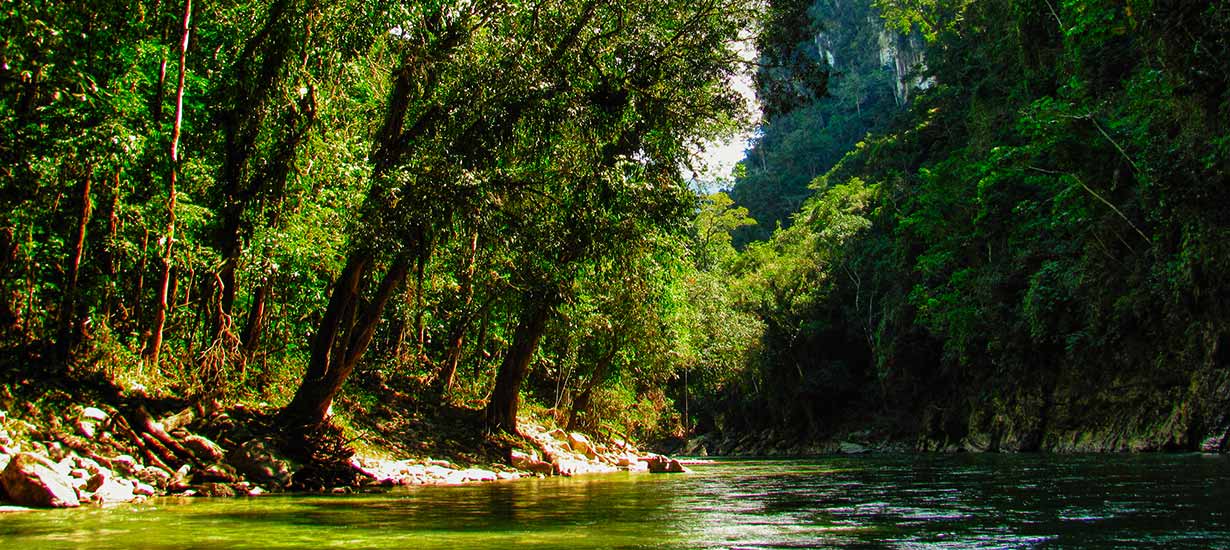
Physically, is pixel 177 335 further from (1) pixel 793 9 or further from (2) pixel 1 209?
(1) pixel 793 9

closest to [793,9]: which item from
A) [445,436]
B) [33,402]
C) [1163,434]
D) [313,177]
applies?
[313,177]

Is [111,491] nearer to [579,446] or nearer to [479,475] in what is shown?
[479,475]

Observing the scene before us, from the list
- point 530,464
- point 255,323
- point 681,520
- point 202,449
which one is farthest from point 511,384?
point 681,520

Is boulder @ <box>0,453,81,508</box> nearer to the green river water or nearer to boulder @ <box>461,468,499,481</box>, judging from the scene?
the green river water

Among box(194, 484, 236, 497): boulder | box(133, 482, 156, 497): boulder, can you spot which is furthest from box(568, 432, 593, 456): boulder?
box(133, 482, 156, 497): boulder

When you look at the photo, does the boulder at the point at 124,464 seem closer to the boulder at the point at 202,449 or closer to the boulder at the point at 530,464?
the boulder at the point at 202,449

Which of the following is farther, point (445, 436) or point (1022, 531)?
point (445, 436)

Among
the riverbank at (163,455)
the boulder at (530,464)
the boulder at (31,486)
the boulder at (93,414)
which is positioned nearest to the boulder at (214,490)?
the riverbank at (163,455)

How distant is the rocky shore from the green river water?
501 millimetres

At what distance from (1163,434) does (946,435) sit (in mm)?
14019

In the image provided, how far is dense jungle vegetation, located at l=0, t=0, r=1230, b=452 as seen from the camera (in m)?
10.1

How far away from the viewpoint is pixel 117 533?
5.90 m

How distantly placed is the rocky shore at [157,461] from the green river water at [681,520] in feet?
1.65

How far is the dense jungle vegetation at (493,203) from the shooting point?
10.1 meters
